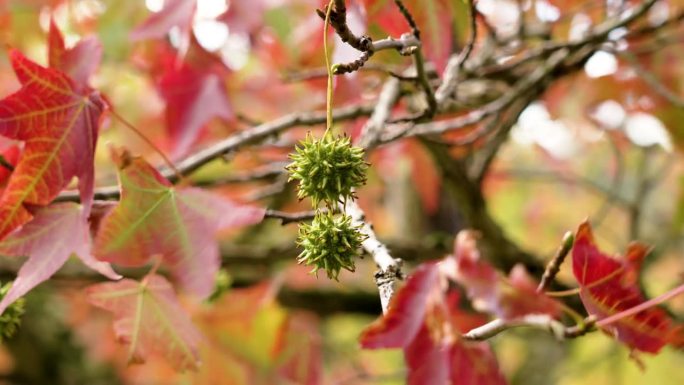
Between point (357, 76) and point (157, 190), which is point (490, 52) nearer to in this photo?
point (357, 76)

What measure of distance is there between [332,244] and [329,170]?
2.7 inches

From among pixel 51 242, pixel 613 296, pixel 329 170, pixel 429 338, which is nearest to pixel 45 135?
Answer: pixel 51 242

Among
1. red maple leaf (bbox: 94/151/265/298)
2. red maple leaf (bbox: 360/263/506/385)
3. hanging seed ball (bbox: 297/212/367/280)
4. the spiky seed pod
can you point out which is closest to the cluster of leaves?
red maple leaf (bbox: 360/263/506/385)

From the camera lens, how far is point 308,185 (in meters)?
0.68

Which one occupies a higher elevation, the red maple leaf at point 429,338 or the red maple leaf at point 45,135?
the red maple leaf at point 45,135

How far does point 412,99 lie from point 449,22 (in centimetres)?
→ 37

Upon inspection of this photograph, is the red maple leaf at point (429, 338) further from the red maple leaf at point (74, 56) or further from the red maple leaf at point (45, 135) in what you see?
the red maple leaf at point (74, 56)

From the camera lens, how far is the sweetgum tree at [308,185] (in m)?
0.63

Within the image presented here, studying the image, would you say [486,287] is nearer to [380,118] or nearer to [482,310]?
[482,310]

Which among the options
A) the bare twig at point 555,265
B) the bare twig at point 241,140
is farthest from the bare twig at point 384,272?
the bare twig at point 241,140

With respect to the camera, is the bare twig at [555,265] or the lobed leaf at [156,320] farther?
the lobed leaf at [156,320]

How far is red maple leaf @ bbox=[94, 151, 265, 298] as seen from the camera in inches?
30.0

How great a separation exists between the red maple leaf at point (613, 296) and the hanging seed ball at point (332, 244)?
200 mm

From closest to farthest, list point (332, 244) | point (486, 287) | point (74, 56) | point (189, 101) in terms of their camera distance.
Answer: point (486, 287) → point (332, 244) → point (74, 56) → point (189, 101)
